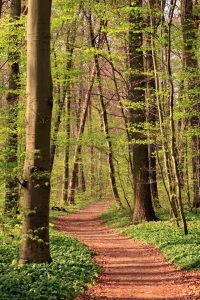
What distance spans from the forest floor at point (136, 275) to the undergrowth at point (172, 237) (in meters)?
0.20

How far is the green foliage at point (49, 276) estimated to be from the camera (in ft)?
16.4

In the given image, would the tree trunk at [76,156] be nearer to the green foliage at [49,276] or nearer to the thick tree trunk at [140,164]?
the thick tree trunk at [140,164]

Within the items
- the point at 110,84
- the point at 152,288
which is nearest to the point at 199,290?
the point at 152,288

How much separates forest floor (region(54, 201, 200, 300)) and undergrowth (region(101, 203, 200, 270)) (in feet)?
0.67

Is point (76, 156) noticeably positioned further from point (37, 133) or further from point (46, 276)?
point (46, 276)

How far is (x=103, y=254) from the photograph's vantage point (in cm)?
972

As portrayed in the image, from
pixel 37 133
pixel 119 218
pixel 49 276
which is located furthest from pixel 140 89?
pixel 49 276

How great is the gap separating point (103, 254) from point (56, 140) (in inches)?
341

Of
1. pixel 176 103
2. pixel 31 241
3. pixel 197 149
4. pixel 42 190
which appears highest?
pixel 176 103

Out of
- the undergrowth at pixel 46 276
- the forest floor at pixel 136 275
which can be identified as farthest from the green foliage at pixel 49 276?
the forest floor at pixel 136 275

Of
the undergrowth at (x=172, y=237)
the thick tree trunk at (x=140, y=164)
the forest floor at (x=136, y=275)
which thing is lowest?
the forest floor at (x=136, y=275)

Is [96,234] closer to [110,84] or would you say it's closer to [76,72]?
[76,72]

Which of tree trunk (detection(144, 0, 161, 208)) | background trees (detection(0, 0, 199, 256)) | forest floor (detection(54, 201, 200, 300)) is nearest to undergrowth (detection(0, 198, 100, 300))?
forest floor (detection(54, 201, 200, 300))

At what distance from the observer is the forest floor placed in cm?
615
